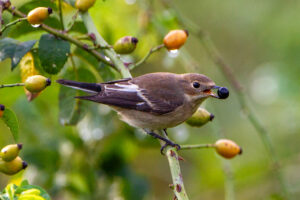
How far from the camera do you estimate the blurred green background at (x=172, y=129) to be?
4.61 meters

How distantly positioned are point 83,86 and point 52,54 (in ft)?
1.51

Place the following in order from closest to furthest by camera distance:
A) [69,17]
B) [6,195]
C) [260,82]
Result: [6,195] < [69,17] < [260,82]

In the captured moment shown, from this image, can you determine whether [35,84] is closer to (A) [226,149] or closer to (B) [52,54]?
(B) [52,54]

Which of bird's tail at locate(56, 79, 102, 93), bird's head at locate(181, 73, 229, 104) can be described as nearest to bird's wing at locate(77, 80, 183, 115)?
bird's head at locate(181, 73, 229, 104)

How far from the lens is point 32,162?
14.9 ft

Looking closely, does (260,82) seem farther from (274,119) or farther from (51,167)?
(51,167)

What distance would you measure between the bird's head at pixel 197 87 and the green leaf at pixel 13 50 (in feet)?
5.45

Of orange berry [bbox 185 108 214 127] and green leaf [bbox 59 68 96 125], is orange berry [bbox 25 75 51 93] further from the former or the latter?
orange berry [bbox 185 108 214 127]

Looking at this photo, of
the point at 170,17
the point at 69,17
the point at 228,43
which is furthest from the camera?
the point at 228,43

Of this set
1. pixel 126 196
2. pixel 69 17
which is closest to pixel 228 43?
pixel 126 196

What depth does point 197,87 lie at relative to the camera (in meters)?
4.27

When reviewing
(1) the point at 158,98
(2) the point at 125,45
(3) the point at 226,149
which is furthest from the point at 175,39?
(1) the point at 158,98

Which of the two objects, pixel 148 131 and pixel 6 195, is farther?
pixel 148 131

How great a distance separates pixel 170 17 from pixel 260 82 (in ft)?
7.28
